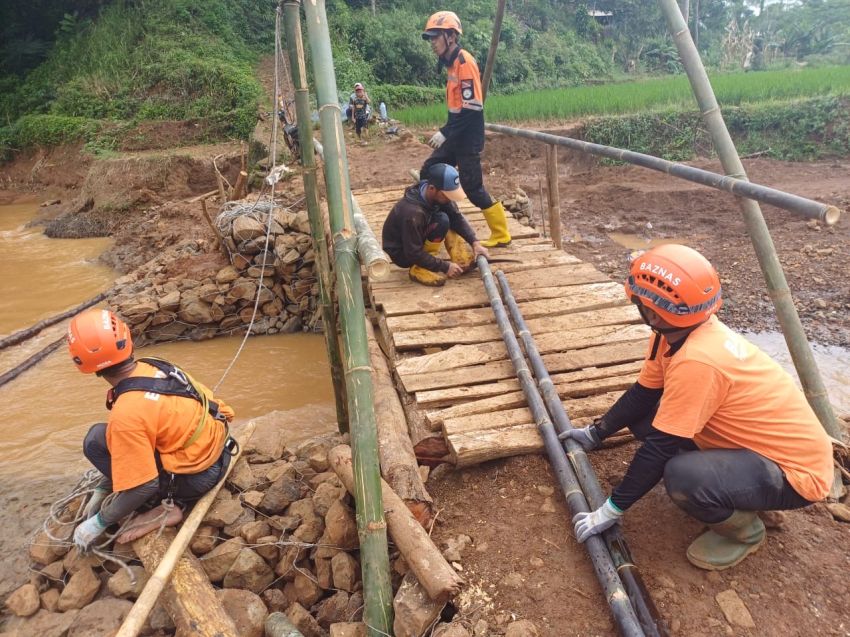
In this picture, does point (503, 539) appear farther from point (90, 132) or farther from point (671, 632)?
point (90, 132)

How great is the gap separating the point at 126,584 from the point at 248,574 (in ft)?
1.90

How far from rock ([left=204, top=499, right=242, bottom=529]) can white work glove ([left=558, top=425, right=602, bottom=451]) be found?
5.47 feet

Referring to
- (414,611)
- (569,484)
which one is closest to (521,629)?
(414,611)

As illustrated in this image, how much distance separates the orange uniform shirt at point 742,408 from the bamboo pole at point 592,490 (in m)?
0.48

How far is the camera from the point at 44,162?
1438cm

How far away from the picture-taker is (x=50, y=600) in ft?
8.49

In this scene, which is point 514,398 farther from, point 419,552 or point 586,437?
point 419,552

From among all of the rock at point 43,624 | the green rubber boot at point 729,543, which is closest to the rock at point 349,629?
the green rubber boot at point 729,543

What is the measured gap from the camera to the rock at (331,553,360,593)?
228cm

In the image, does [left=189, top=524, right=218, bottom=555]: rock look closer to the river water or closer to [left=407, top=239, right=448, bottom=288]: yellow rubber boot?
the river water

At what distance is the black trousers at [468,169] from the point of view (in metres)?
4.54

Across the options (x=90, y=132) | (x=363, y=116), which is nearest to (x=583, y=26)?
(x=363, y=116)

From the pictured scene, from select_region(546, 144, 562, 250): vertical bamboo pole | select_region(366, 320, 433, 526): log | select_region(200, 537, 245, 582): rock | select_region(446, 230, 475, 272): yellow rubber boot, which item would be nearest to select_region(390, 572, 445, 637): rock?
select_region(366, 320, 433, 526): log

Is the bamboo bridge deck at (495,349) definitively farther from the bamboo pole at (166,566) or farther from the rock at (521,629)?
the bamboo pole at (166,566)
